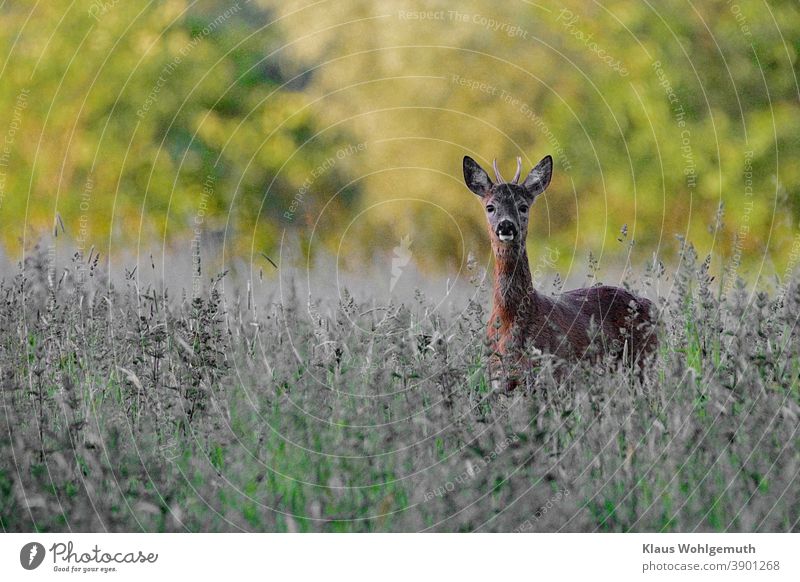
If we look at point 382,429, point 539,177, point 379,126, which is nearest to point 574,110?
point 379,126

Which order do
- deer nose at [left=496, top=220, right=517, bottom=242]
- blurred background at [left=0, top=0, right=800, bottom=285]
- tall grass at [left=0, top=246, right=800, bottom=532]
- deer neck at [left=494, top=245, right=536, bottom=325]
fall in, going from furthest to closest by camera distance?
1. blurred background at [left=0, top=0, right=800, bottom=285]
2. deer neck at [left=494, top=245, right=536, bottom=325]
3. deer nose at [left=496, top=220, right=517, bottom=242]
4. tall grass at [left=0, top=246, right=800, bottom=532]

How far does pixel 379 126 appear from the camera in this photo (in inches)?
415

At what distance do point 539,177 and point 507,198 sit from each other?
0.32 m

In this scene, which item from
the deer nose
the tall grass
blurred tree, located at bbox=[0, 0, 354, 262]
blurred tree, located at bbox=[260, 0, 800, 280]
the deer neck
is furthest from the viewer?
blurred tree, located at bbox=[0, 0, 354, 262]

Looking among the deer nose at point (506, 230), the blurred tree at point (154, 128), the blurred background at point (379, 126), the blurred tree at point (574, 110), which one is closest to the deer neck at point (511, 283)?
the deer nose at point (506, 230)

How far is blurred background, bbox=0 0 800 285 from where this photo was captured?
9984mm

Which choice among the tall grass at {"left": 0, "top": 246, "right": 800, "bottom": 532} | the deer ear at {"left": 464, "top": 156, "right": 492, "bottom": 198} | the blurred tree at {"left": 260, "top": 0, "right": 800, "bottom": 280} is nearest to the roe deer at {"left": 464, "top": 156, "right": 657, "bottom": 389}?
the deer ear at {"left": 464, "top": 156, "right": 492, "bottom": 198}

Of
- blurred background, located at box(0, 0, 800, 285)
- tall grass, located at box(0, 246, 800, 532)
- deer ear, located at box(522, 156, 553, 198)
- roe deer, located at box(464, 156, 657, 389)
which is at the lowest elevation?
tall grass, located at box(0, 246, 800, 532)

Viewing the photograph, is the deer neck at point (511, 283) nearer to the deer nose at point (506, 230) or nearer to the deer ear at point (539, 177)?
the deer nose at point (506, 230)

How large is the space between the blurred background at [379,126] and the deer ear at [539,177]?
7.58 feet

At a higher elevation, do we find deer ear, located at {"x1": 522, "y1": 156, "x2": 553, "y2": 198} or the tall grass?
deer ear, located at {"x1": 522, "y1": 156, "x2": 553, "y2": 198}

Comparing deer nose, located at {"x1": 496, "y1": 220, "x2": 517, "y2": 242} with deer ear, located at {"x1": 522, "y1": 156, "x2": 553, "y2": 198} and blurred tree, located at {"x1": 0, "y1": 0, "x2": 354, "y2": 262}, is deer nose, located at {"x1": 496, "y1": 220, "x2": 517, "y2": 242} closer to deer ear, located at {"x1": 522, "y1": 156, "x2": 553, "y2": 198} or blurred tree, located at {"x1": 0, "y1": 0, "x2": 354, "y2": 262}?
deer ear, located at {"x1": 522, "y1": 156, "x2": 553, "y2": 198}
